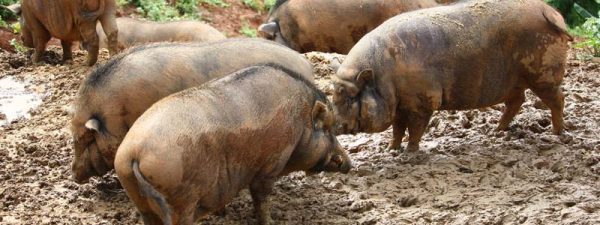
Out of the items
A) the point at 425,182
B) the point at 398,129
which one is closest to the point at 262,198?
the point at 425,182

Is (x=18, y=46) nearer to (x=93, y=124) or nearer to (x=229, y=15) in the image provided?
(x=229, y=15)

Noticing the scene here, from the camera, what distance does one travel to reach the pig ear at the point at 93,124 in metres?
6.08

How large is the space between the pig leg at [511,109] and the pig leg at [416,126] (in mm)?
819

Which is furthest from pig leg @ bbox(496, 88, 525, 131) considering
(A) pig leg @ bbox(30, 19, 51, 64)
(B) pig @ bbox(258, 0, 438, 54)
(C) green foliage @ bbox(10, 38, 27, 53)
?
(C) green foliage @ bbox(10, 38, 27, 53)

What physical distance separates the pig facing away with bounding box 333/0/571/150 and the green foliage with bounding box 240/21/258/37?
756 cm

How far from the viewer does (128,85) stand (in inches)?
243

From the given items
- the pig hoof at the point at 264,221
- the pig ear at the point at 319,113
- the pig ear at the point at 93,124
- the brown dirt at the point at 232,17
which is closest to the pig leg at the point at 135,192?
the pig hoof at the point at 264,221

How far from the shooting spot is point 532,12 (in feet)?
22.9

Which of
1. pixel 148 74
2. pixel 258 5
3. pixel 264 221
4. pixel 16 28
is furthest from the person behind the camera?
pixel 258 5

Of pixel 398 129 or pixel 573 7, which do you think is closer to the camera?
pixel 398 129

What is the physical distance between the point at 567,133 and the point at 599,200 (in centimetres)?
143

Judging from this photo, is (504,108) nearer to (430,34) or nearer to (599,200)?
(430,34)

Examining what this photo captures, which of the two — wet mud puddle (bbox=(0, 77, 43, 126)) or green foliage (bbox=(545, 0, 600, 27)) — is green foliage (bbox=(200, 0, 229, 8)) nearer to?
green foliage (bbox=(545, 0, 600, 27))

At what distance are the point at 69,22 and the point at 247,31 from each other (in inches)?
183
